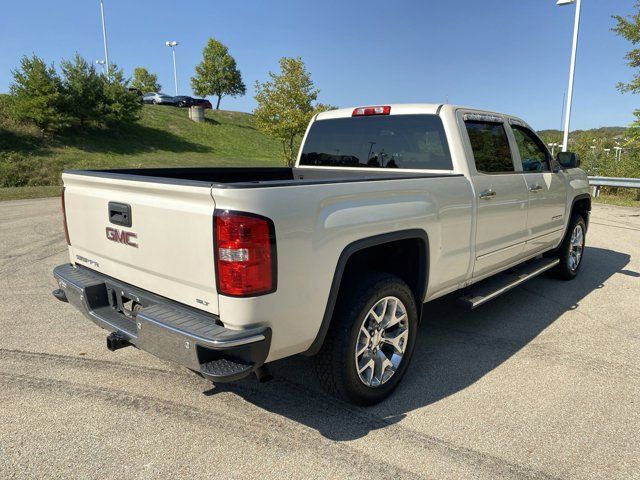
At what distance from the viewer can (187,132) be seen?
3516 centimetres

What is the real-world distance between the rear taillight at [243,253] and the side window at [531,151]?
324cm

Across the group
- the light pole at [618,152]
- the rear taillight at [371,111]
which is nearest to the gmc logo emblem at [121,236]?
the rear taillight at [371,111]

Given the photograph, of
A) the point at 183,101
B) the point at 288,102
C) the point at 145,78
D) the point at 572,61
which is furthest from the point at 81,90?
the point at 145,78

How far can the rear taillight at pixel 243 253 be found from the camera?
216 cm

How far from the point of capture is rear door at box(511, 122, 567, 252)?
452 centimetres

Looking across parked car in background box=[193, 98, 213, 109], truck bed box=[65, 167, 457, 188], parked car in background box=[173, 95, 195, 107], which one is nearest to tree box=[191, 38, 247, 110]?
parked car in background box=[193, 98, 213, 109]

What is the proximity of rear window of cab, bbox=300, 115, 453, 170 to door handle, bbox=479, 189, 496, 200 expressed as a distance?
0.33 m

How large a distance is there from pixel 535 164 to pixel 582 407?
2.56 metres

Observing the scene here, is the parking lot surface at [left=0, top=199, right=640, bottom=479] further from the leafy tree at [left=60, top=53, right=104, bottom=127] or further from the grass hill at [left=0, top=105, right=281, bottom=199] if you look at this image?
the leafy tree at [left=60, top=53, right=104, bottom=127]

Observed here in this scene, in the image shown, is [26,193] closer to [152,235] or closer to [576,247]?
[152,235]

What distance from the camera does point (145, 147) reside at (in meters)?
29.5

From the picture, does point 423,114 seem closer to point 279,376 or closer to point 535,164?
point 535,164

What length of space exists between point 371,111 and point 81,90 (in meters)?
28.8

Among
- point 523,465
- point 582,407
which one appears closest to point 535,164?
point 582,407
